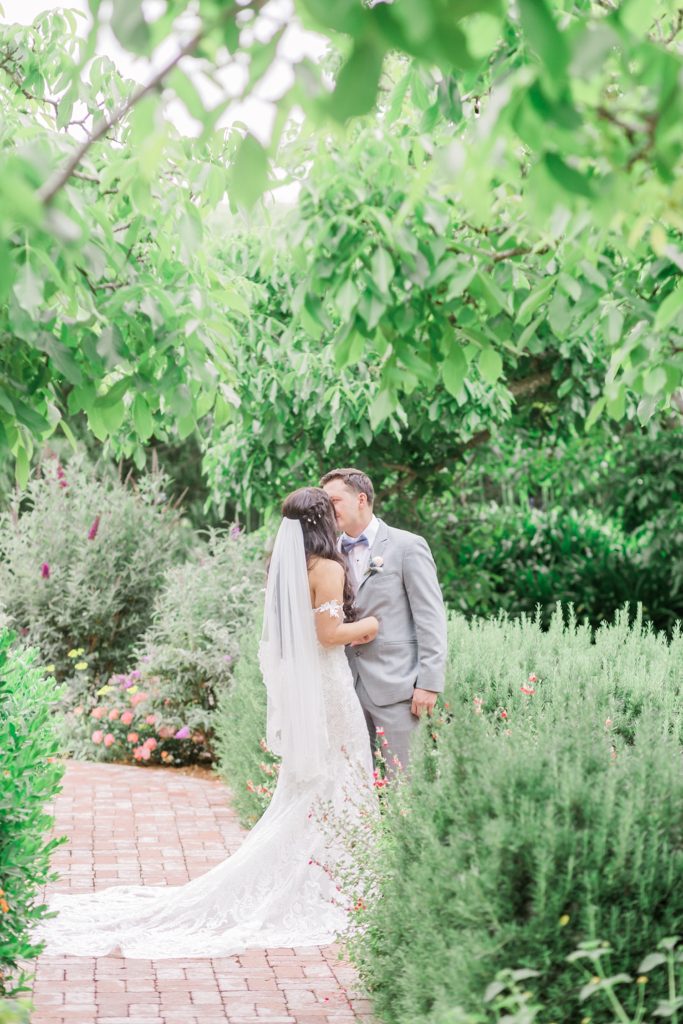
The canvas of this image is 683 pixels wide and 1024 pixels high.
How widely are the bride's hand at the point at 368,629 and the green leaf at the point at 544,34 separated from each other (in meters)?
4.07

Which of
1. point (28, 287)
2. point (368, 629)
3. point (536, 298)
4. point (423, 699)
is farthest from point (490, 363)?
point (423, 699)

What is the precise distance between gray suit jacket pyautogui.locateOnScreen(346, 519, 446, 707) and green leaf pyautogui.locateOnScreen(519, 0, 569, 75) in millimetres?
4046

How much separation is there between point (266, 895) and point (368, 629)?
51.9 inches

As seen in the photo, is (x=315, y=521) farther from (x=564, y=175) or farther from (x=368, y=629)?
(x=564, y=175)

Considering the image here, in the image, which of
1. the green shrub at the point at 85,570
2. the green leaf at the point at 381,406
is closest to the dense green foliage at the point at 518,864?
the green leaf at the point at 381,406

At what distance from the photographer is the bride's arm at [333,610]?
5.87 meters

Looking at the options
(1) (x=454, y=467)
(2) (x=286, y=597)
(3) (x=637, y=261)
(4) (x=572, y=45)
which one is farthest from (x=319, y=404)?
(4) (x=572, y=45)

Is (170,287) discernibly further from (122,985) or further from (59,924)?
(59,924)

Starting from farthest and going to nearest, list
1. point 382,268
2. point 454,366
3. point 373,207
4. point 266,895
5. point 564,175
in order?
point 266,895
point 454,366
point 373,207
point 382,268
point 564,175

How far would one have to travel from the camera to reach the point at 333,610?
587 centimetres

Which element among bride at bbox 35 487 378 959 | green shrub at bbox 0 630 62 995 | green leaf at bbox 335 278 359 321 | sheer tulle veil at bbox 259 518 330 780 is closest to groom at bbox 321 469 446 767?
bride at bbox 35 487 378 959

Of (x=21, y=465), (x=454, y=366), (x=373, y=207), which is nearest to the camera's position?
(x=373, y=207)

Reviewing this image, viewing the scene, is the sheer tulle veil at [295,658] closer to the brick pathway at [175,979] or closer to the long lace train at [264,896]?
the long lace train at [264,896]

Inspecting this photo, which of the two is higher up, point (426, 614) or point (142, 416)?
point (142, 416)
